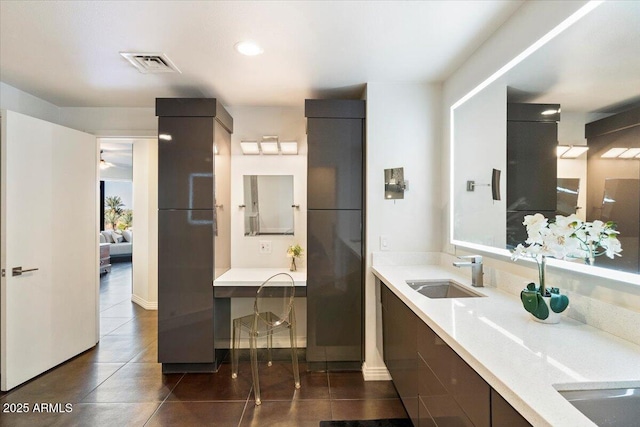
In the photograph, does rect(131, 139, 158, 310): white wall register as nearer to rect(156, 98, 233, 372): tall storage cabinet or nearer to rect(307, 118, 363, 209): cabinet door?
rect(156, 98, 233, 372): tall storage cabinet

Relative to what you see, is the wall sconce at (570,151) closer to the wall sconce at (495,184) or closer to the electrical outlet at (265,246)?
the wall sconce at (495,184)

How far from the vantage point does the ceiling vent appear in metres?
2.18

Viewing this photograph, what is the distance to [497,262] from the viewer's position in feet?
6.35

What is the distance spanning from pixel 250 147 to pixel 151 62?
112 cm

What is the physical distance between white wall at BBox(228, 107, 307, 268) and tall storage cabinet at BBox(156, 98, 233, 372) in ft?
1.73

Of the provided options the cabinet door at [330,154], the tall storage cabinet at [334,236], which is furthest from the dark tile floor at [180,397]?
the cabinet door at [330,154]

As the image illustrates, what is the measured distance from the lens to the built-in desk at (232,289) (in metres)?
2.72

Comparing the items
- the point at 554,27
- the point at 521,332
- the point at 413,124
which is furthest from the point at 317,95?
the point at 521,332

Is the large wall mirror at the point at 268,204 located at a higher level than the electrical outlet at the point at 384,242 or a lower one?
higher

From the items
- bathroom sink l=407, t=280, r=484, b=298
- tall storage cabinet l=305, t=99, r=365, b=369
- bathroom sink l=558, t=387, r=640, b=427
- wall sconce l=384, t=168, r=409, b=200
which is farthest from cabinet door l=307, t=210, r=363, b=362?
bathroom sink l=558, t=387, r=640, b=427

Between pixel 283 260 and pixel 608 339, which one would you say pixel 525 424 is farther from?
pixel 283 260

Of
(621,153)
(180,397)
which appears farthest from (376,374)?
(621,153)

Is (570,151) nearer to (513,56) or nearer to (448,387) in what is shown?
(513,56)

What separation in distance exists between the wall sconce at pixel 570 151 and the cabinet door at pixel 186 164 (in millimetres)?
2465
